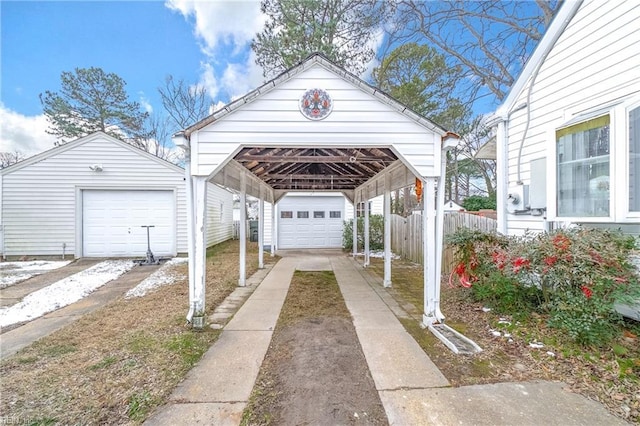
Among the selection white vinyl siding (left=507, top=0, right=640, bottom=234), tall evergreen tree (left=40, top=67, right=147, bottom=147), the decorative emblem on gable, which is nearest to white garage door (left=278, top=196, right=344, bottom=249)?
white vinyl siding (left=507, top=0, right=640, bottom=234)

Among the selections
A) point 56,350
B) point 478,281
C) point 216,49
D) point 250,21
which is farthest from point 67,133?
point 478,281

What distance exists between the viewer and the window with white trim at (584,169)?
3758 millimetres

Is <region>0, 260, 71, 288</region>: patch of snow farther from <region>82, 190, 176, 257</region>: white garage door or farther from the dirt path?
the dirt path

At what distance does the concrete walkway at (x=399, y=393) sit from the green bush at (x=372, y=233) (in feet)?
27.5

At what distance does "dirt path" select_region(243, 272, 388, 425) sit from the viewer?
2191 millimetres

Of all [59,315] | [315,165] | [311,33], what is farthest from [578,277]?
[311,33]

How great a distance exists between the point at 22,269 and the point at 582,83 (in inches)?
514

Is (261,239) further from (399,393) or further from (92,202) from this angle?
(399,393)

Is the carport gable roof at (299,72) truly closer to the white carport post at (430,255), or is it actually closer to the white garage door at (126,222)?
the white carport post at (430,255)

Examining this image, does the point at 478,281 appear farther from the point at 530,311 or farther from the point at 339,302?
the point at 339,302

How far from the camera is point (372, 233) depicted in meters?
12.4

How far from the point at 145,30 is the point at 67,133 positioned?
10.8 metres

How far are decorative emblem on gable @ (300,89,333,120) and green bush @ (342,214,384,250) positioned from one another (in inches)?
341

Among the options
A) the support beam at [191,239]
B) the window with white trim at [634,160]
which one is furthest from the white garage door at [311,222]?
the window with white trim at [634,160]
